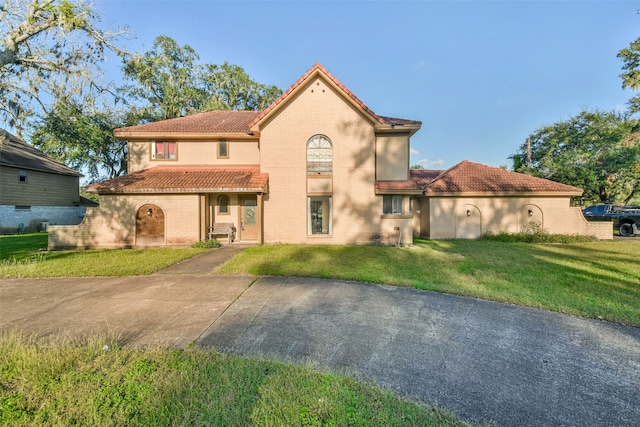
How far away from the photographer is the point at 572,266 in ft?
28.0

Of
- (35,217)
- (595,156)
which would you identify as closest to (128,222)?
(35,217)

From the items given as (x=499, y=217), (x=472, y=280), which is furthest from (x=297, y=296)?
(x=499, y=217)

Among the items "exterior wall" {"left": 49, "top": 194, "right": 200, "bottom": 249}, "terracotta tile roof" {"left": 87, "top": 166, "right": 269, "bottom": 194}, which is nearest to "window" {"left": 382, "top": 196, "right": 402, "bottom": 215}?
"terracotta tile roof" {"left": 87, "top": 166, "right": 269, "bottom": 194}

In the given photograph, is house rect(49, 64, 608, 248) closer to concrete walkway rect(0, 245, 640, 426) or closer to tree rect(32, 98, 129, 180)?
concrete walkway rect(0, 245, 640, 426)

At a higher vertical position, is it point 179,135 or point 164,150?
point 179,135

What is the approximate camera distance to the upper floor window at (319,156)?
511 inches

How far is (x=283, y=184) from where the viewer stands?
1280 cm

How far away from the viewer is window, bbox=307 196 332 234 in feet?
42.8

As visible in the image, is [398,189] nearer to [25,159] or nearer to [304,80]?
[304,80]

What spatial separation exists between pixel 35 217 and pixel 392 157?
2672 centimetres

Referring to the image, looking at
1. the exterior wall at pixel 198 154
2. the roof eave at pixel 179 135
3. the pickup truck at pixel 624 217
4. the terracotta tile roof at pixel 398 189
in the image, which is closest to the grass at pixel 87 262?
the exterior wall at pixel 198 154

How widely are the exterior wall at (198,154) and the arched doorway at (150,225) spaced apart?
3237 millimetres

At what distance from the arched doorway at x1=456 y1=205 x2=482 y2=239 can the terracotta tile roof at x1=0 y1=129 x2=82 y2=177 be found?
30.5 meters

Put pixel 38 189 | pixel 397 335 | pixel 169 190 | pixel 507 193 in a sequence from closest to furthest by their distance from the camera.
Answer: pixel 397 335 → pixel 169 190 → pixel 507 193 → pixel 38 189
